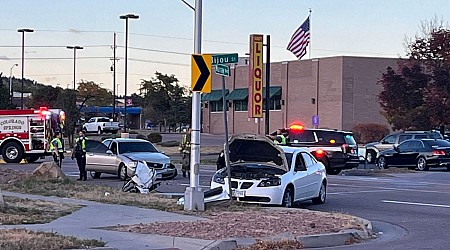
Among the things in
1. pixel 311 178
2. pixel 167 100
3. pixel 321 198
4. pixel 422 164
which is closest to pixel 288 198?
pixel 311 178

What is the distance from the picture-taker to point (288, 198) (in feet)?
64.3

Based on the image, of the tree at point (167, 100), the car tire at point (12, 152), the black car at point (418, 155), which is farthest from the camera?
the tree at point (167, 100)

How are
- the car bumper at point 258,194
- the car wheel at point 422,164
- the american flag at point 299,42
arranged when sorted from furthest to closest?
the american flag at point 299,42 → the car wheel at point 422,164 → the car bumper at point 258,194

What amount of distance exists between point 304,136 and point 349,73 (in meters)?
35.4

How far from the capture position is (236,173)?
1970 centimetres

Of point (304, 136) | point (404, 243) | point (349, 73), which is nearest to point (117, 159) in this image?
point (304, 136)

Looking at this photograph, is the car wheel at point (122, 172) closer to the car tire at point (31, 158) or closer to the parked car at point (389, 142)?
the car tire at point (31, 158)

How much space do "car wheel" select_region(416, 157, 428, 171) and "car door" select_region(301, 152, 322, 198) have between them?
17976 millimetres

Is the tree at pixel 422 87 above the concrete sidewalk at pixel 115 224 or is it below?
above

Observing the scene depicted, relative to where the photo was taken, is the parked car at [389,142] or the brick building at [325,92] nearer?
the parked car at [389,142]

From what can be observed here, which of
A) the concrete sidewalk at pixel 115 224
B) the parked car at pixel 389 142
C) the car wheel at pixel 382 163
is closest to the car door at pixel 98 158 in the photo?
the concrete sidewalk at pixel 115 224

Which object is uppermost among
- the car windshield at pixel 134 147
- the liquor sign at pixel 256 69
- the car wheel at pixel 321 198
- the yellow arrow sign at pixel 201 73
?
the liquor sign at pixel 256 69

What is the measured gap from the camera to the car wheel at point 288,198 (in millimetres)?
19375

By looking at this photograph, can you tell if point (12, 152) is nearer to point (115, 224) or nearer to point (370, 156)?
point (370, 156)
